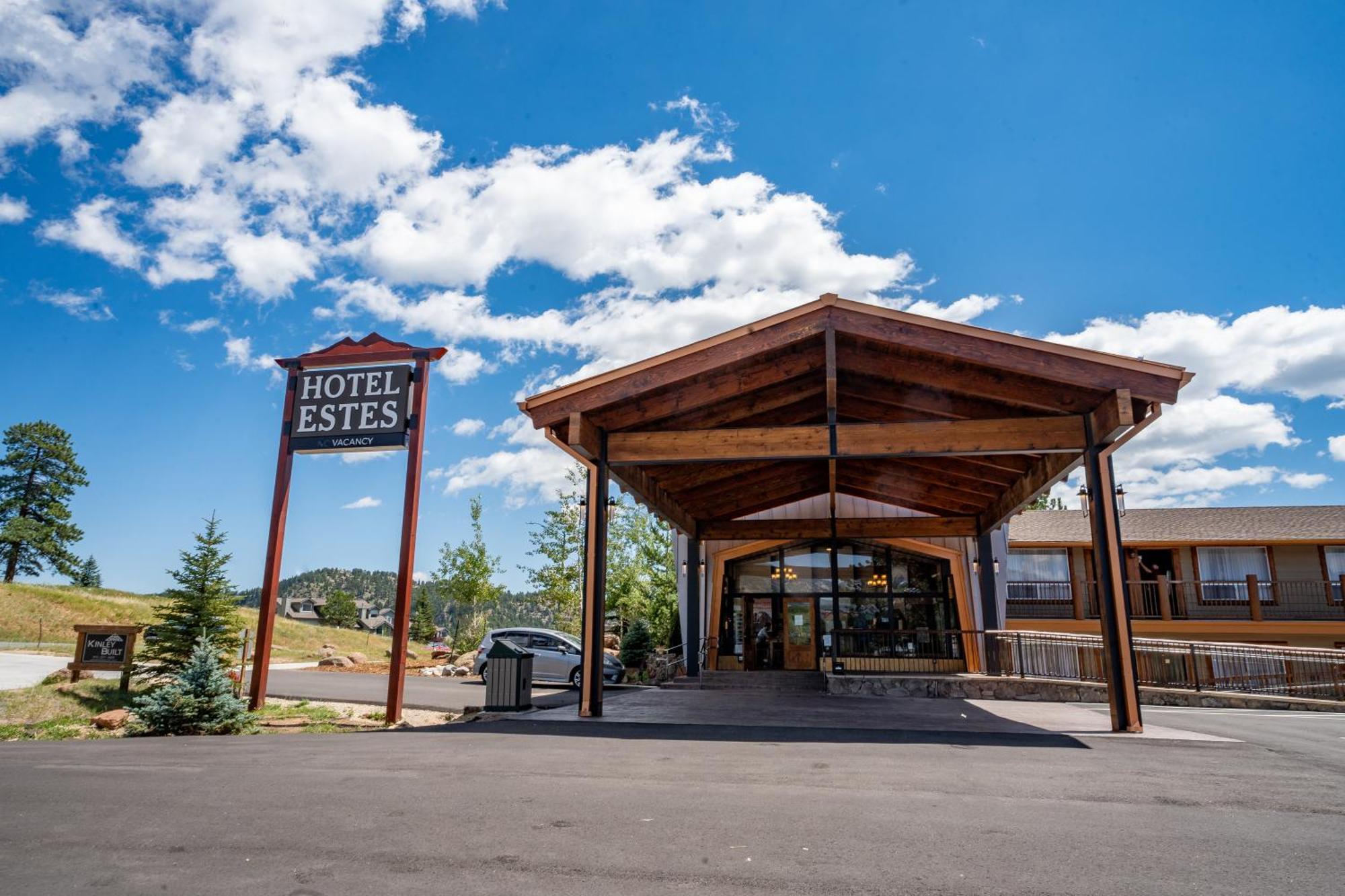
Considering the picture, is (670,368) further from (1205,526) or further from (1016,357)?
(1205,526)

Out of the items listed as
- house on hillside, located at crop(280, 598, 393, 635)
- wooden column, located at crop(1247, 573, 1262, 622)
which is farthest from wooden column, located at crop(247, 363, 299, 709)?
house on hillside, located at crop(280, 598, 393, 635)

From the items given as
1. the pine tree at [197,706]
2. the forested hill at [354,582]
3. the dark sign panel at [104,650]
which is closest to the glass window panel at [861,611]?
the pine tree at [197,706]

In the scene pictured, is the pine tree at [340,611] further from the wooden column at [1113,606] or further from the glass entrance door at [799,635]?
the wooden column at [1113,606]

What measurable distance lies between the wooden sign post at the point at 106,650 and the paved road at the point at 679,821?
6450 millimetres

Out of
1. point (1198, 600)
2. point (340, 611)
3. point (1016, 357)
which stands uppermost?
point (1016, 357)

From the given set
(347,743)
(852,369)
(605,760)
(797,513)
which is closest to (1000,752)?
(605,760)

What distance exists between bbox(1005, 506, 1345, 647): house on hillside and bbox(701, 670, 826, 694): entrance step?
32.7 ft

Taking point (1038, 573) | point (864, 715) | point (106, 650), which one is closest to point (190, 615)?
point (106, 650)

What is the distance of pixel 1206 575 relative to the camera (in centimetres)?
2527

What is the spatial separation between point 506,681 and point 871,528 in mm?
8830

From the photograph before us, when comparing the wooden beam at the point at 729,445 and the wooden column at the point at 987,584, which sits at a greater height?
the wooden beam at the point at 729,445

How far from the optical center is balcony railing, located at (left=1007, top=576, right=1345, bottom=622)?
23234 mm

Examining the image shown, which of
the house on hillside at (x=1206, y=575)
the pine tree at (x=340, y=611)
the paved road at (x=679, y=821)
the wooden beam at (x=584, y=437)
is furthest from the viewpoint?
the pine tree at (x=340, y=611)

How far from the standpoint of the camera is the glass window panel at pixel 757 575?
19.3 meters
